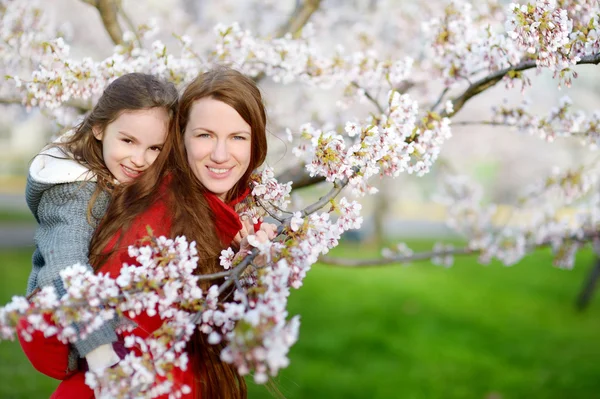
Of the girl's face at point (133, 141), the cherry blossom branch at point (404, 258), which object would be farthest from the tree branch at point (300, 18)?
the girl's face at point (133, 141)

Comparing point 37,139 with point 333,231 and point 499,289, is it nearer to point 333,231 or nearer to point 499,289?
point 499,289

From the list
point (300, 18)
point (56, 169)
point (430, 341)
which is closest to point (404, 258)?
point (300, 18)

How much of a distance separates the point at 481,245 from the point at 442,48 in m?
2.21

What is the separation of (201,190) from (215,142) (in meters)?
0.17

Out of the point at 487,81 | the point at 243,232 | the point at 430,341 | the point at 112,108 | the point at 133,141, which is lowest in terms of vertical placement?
the point at 430,341

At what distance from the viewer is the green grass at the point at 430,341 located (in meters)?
5.69

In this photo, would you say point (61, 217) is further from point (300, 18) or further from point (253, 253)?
point (300, 18)

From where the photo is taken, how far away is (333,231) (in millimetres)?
1820

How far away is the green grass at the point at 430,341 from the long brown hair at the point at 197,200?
A: 1.69 metres

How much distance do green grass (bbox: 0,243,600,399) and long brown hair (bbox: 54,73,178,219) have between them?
79.2 inches

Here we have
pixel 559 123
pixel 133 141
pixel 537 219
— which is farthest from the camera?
pixel 537 219

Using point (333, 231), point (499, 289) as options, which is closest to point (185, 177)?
point (333, 231)

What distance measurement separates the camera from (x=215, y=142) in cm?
195

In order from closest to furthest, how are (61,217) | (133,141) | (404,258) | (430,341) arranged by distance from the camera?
(61,217), (133,141), (404,258), (430,341)
